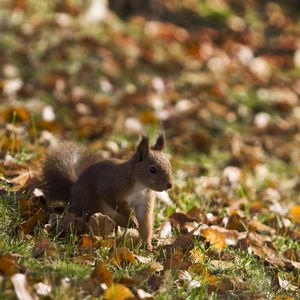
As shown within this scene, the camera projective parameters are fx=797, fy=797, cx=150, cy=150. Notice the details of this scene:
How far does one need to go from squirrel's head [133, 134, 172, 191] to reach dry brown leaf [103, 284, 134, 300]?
2.74ft

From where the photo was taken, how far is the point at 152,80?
7.54 metres

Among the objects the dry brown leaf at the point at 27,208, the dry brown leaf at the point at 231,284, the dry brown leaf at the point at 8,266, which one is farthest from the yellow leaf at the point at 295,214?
the dry brown leaf at the point at 8,266

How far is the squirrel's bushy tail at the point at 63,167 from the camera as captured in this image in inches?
150

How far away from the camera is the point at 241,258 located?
373cm

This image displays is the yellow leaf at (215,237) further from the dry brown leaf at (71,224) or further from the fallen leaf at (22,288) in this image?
the fallen leaf at (22,288)

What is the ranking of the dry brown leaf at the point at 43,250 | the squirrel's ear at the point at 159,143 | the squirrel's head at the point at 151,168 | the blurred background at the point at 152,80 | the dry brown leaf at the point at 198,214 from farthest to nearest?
the blurred background at the point at 152,80 < the dry brown leaf at the point at 198,214 < the squirrel's ear at the point at 159,143 < the squirrel's head at the point at 151,168 < the dry brown leaf at the point at 43,250

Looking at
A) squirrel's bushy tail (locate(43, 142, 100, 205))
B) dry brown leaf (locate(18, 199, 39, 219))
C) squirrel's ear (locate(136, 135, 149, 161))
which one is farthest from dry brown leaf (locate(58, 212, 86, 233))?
squirrel's ear (locate(136, 135, 149, 161))

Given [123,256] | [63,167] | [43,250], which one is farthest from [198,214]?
[43,250]

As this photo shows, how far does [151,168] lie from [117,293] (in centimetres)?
92

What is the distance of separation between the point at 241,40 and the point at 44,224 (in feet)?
20.5

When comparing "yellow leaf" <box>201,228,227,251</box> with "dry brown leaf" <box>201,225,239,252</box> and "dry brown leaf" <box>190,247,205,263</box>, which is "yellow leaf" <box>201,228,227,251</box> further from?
"dry brown leaf" <box>190,247,205,263</box>

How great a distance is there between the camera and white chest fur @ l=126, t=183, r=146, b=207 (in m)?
3.61

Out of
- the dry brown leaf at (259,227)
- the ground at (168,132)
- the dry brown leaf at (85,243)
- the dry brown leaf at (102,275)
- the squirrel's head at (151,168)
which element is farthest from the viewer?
the dry brown leaf at (259,227)

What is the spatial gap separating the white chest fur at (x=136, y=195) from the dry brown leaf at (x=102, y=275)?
719 mm
